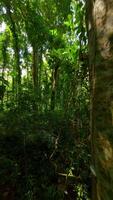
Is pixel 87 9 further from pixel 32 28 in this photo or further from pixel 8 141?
pixel 32 28

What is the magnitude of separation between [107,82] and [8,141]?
4381 mm

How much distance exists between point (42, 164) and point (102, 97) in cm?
387

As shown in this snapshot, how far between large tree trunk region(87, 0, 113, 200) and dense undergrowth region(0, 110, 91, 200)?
2.61 m

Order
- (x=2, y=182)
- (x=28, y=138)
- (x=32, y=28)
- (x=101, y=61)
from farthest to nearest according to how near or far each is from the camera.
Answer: (x=32, y=28), (x=28, y=138), (x=2, y=182), (x=101, y=61)

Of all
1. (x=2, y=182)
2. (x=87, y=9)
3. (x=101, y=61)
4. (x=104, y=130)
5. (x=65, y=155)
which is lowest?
(x=2, y=182)

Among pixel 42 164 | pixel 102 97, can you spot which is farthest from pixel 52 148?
pixel 102 97

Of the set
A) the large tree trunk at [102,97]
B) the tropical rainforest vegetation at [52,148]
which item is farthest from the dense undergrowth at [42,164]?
the large tree trunk at [102,97]

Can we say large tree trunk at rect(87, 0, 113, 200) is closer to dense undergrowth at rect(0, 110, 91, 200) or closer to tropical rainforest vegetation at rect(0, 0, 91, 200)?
tropical rainforest vegetation at rect(0, 0, 91, 200)

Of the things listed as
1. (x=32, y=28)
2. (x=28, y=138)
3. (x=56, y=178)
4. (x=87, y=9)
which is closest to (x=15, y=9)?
(x=32, y=28)

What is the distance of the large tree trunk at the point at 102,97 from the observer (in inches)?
48.7

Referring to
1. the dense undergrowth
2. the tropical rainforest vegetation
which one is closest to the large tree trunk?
the tropical rainforest vegetation

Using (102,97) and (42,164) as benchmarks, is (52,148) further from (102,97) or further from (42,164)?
(102,97)

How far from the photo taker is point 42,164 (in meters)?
4.96

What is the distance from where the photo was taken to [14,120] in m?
5.95
